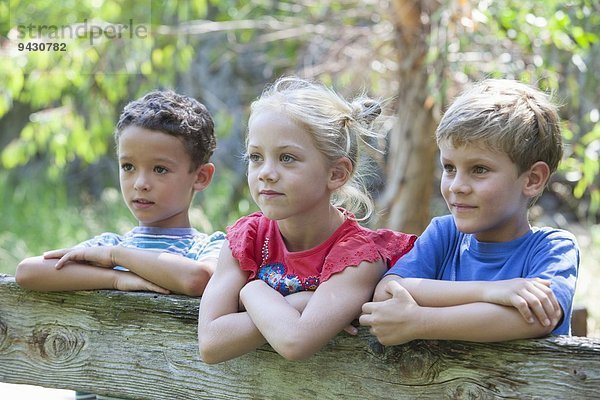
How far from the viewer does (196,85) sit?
32.0ft

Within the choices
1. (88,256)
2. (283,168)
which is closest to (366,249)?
(283,168)

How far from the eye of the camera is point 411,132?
230 inches

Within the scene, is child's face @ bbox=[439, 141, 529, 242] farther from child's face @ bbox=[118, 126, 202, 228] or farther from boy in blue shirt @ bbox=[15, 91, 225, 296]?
child's face @ bbox=[118, 126, 202, 228]

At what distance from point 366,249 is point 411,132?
362 centimetres

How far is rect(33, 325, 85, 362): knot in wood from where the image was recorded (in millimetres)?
2676

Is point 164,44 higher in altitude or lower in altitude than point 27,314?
higher

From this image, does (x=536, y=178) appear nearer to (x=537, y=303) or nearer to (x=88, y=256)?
(x=537, y=303)

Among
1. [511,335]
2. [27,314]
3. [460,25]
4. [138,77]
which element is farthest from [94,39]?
[511,335]

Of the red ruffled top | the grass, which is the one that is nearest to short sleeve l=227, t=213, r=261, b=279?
the red ruffled top

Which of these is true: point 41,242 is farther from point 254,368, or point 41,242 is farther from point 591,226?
point 254,368

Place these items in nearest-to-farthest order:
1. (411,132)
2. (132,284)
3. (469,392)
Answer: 1. (469,392)
2. (132,284)
3. (411,132)

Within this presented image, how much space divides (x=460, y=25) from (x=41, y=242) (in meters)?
4.92

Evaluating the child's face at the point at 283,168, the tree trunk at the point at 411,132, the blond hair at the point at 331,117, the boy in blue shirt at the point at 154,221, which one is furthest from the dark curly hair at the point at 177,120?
the tree trunk at the point at 411,132

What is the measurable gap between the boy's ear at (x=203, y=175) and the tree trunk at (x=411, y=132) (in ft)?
8.96
